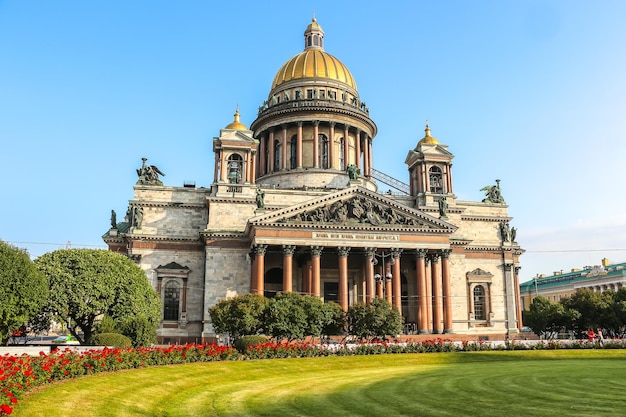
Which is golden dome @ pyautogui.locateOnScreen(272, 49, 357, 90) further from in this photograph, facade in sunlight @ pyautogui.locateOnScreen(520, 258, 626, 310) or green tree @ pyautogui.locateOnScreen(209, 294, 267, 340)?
facade in sunlight @ pyautogui.locateOnScreen(520, 258, 626, 310)

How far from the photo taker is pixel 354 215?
49.9 metres

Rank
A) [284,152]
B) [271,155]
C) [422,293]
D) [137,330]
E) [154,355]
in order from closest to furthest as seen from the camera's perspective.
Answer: [154,355], [137,330], [422,293], [284,152], [271,155]

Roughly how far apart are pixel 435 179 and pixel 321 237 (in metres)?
18.3

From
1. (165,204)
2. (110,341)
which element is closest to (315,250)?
(165,204)

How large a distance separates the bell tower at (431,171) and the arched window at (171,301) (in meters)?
26.0

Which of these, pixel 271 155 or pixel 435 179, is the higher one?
pixel 271 155

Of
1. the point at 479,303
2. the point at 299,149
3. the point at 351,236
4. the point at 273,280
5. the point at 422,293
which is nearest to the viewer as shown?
the point at 351,236

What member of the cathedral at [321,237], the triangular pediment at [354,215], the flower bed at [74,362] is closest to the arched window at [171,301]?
the cathedral at [321,237]

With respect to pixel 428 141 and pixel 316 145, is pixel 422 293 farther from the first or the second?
pixel 316 145

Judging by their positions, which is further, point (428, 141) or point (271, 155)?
point (271, 155)

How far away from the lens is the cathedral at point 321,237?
49.0m

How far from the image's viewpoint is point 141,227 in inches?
2076

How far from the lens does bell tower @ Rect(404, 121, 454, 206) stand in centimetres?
5912

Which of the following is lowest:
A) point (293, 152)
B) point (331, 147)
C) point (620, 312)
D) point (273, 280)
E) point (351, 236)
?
point (620, 312)
